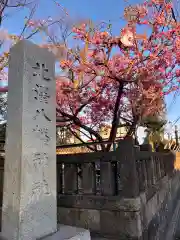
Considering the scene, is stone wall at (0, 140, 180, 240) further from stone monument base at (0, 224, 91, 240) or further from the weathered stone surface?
the weathered stone surface

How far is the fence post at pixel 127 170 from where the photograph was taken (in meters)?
3.71

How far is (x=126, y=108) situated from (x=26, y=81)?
21.8ft

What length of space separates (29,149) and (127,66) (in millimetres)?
5163

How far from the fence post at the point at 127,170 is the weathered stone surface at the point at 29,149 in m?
1.56

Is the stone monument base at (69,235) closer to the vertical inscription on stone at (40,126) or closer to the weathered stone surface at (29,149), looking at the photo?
the weathered stone surface at (29,149)

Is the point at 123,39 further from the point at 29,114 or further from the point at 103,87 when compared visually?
the point at 29,114

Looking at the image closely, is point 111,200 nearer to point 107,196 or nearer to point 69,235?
point 107,196

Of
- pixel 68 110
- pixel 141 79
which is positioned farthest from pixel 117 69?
pixel 68 110

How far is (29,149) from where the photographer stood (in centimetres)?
252

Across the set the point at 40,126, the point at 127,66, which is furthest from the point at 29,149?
the point at 127,66

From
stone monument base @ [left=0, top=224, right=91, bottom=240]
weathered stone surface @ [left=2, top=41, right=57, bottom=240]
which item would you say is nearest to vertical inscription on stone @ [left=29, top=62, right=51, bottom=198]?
weathered stone surface @ [left=2, top=41, right=57, bottom=240]

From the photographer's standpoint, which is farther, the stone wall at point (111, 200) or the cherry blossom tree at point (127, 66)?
the cherry blossom tree at point (127, 66)

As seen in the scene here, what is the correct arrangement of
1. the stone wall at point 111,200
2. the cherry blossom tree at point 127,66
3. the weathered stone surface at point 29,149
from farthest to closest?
the cherry blossom tree at point 127,66, the stone wall at point 111,200, the weathered stone surface at point 29,149

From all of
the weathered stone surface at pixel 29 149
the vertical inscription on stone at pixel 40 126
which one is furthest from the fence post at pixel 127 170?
the vertical inscription on stone at pixel 40 126
